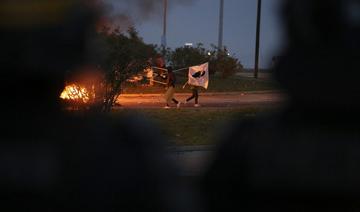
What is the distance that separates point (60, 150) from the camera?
5.96 feet

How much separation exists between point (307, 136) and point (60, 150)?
656 mm

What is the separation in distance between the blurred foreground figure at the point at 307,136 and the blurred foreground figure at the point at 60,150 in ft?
0.64

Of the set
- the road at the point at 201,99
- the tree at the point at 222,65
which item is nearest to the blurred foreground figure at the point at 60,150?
the road at the point at 201,99

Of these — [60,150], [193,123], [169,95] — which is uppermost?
[60,150]

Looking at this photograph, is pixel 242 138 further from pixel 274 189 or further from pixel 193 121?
pixel 193 121

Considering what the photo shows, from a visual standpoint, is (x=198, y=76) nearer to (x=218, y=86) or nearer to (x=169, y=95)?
(x=169, y=95)

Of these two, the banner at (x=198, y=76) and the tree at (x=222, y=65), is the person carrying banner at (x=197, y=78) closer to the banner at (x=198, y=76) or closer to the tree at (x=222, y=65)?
the banner at (x=198, y=76)

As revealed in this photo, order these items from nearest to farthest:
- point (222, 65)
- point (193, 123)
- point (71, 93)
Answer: point (71, 93) < point (193, 123) < point (222, 65)

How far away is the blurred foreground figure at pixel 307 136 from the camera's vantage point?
1.74 metres

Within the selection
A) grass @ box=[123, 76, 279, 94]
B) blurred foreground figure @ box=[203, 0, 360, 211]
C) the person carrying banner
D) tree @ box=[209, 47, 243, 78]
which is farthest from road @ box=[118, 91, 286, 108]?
blurred foreground figure @ box=[203, 0, 360, 211]

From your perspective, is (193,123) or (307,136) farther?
(193,123)

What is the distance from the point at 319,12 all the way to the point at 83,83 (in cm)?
78

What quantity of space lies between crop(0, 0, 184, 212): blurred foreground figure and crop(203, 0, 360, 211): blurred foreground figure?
20 cm

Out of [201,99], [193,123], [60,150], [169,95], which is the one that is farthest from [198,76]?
[60,150]
